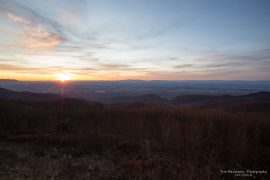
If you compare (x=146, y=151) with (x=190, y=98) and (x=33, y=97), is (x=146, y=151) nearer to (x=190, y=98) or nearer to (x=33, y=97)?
(x=33, y=97)

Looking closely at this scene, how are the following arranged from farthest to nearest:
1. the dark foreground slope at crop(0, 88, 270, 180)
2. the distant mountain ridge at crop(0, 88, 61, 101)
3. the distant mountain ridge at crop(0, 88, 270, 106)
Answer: the distant mountain ridge at crop(0, 88, 61, 101)
the distant mountain ridge at crop(0, 88, 270, 106)
the dark foreground slope at crop(0, 88, 270, 180)

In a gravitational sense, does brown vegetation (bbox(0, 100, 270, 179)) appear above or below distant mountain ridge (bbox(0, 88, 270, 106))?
above

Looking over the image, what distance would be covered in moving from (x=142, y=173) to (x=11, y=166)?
150 inches

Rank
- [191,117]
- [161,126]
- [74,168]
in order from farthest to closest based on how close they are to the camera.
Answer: [191,117]
[161,126]
[74,168]

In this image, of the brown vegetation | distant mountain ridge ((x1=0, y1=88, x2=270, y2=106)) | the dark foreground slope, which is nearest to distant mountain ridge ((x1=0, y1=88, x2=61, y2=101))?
distant mountain ridge ((x1=0, y1=88, x2=270, y2=106))

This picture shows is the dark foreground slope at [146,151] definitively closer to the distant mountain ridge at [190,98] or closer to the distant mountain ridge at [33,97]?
the distant mountain ridge at [190,98]

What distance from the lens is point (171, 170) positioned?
5.59 meters

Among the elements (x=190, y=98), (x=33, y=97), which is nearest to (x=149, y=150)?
(x=33, y=97)

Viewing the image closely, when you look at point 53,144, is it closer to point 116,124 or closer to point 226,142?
point 116,124

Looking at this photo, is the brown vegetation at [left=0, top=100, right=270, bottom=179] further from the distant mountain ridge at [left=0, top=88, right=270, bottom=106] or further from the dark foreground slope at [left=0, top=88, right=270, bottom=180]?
the distant mountain ridge at [left=0, top=88, right=270, bottom=106]

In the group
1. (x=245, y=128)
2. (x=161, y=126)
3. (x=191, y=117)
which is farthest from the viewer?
(x=191, y=117)

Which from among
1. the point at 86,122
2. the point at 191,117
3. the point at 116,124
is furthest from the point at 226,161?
the point at 86,122

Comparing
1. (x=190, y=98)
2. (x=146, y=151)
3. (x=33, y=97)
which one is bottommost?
(x=190, y=98)

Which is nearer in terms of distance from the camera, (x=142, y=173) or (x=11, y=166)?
(x=142, y=173)
